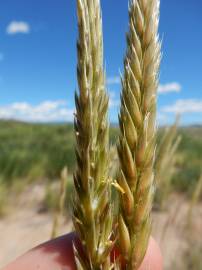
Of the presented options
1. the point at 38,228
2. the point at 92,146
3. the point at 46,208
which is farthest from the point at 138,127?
the point at 46,208

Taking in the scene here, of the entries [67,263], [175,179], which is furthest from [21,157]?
[67,263]

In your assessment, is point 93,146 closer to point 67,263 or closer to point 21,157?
point 67,263

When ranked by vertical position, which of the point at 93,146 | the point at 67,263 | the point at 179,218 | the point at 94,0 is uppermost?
the point at 94,0

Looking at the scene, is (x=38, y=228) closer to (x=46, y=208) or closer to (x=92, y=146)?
(x=46, y=208)

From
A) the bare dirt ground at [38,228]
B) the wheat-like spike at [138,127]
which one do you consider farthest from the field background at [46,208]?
the wheat-like spike at [138,127]

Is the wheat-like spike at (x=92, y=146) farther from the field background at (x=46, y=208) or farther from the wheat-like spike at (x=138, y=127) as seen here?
the field background at (x=46, y=208)

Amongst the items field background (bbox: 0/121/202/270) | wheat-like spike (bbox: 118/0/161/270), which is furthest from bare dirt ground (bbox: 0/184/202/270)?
wheat-like spike (bbox: 118/0/161/270)
